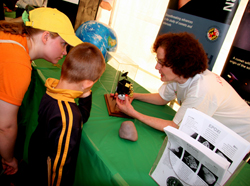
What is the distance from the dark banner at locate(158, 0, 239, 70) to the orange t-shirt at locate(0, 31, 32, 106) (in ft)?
8.58

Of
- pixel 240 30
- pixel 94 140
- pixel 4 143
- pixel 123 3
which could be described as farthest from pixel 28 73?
pixel 123 3

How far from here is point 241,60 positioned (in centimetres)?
221

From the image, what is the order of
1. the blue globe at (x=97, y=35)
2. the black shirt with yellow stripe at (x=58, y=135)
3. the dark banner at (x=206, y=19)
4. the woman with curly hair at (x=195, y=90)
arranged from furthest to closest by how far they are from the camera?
the dark banner at (x=206, y=19), the blue globe at (x=97, y=35), the woman with curly hair at (x=195, y=90), the black shirt with yellow stripe at (x=58, y=135)

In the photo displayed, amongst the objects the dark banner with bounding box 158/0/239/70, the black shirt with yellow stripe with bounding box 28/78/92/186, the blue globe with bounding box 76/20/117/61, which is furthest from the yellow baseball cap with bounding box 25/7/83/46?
the dark banner with bounding box 158/0/239/70

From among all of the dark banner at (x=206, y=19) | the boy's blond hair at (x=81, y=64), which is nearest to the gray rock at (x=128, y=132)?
the boy's blond hair at (x=81, y=64)

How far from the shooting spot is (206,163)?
0.56 m

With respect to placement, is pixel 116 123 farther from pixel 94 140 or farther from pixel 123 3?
pixel 123 3

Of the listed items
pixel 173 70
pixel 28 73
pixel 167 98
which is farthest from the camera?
pixel 167 98

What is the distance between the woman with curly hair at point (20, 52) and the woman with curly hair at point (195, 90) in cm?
65

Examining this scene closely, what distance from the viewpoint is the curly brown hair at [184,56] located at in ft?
4.03

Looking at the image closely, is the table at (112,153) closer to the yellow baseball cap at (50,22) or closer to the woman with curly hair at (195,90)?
the woman with curly hair at (195,90)

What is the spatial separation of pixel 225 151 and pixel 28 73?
985 mm

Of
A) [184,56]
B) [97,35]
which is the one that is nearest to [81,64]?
[184,56]

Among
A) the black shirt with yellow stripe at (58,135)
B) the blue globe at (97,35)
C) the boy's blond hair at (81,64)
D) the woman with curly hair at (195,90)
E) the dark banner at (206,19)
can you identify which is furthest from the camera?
the dark banner at (206,19)
